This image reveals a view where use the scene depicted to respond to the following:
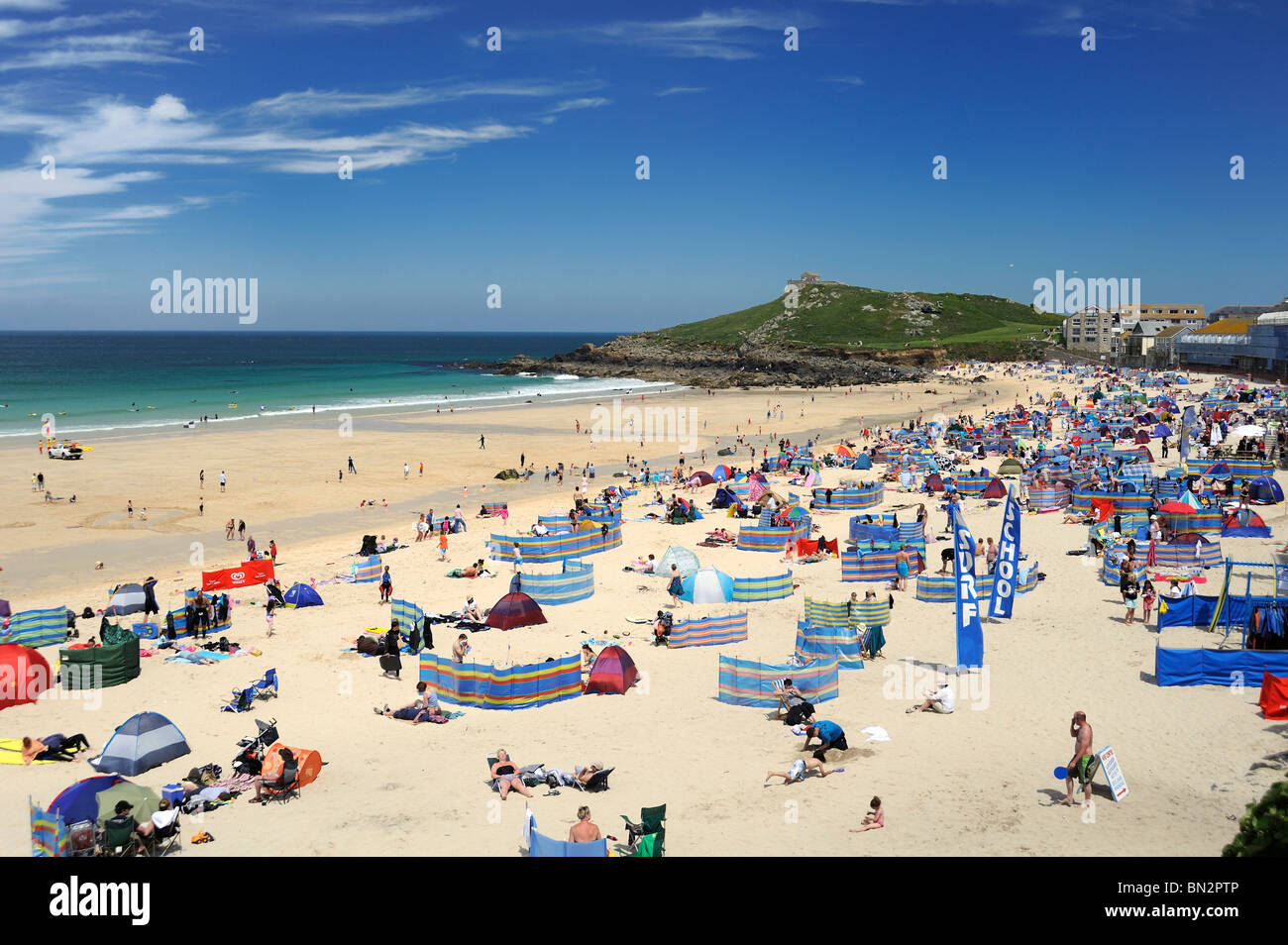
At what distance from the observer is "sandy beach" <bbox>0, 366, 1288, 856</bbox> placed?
929 centimetres

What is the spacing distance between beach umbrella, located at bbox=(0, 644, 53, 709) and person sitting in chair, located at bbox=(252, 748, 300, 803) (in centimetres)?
575

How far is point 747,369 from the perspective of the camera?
114m

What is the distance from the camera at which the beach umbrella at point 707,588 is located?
18.1 metres

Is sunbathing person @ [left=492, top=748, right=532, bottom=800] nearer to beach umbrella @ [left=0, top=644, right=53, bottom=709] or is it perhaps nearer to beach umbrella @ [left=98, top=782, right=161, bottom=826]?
beach umbrella @ [left=98, top=782, right=161, bottom=826]

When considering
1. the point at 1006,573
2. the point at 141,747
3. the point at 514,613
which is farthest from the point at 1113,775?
the point at 141,747

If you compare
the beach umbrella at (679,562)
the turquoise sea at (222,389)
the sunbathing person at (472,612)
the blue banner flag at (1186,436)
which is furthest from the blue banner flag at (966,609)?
the turquoise sea at (222,389)

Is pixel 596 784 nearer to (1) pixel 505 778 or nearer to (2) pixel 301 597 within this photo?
(1) pixel 505 778

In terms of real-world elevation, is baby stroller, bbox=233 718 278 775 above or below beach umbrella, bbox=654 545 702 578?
below

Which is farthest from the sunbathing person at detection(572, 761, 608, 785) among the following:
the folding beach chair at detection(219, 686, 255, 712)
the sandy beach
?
the folding beach chair at detection(219, 686, 255, 712)

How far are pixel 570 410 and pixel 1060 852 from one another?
6047 centimetres

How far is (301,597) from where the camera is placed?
1908 cm

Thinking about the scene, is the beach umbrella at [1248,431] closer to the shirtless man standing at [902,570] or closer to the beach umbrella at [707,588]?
the shirtless man standing at [902,570]

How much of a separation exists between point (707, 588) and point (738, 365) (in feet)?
344
